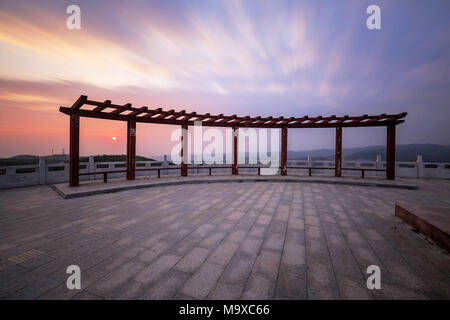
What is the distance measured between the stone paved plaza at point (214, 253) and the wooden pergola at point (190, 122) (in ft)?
13.1

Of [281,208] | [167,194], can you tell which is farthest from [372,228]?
[167,194]

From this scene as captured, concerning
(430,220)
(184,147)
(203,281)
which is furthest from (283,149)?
(203,281)

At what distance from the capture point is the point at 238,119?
443 inches

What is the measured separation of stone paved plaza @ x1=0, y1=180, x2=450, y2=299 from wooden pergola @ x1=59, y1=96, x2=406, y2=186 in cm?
401

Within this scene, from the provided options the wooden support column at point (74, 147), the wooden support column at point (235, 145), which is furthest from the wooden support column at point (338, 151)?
the wooden support column at point (74, 147)

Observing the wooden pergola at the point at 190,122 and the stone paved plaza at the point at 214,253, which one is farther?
the wooden pergola at the point at 190,122

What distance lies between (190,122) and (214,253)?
9.18 m

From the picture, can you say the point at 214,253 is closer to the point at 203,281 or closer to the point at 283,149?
the point at 203,281

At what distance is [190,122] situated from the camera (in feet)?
36.3

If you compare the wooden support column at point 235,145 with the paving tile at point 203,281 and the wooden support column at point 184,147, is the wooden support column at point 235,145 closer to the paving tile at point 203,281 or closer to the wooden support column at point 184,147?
the wooden support column at point 184,147

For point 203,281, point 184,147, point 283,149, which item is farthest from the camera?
point 283,149

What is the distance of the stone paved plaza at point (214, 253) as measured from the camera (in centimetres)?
210
